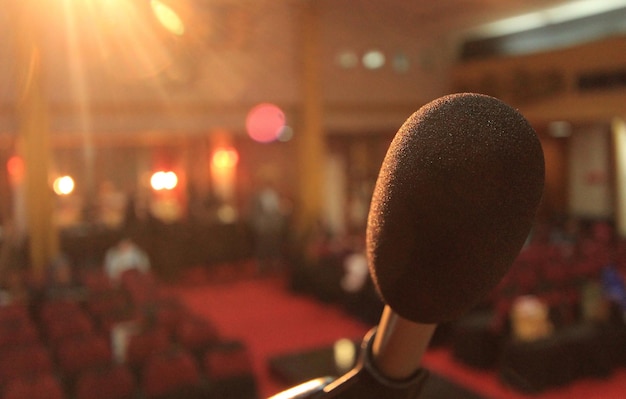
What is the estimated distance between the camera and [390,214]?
0.86 m

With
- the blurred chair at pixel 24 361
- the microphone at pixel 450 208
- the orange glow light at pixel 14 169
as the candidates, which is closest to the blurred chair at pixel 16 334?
the blurred chair at pixel 24 361

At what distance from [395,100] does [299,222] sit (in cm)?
392

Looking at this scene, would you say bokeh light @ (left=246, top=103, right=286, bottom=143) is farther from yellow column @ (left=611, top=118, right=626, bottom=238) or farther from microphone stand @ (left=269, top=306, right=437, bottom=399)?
microphone stand @ (left=269, top=306, right=437, bottom=399)

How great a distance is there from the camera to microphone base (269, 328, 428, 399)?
36.5 inches

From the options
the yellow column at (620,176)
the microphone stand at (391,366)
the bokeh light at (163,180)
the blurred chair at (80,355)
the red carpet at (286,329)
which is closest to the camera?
the microphone stand at (391,366)

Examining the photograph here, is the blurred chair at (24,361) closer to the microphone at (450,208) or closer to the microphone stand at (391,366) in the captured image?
the microphone stand at (391,366)

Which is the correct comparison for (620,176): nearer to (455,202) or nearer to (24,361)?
(24,361)

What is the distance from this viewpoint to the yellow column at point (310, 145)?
1302 centimetres

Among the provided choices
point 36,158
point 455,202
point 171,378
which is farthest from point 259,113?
point 455,202

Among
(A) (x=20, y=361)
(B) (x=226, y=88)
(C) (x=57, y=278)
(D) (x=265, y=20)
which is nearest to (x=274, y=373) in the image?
(A) (x=20, y=361)

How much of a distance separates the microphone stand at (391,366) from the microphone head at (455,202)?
0.13ft

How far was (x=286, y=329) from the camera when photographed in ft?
29.7

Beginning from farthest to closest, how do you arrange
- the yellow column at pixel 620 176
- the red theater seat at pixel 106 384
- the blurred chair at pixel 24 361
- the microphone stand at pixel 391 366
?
the yellow column at pixel 620 176
the blurred chair at pixel 24 361
the red theater seat at pixel 106 384
the microphone stand at pixel 391 366

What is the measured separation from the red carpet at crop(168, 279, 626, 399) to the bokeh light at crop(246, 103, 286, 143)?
11.5 ft
